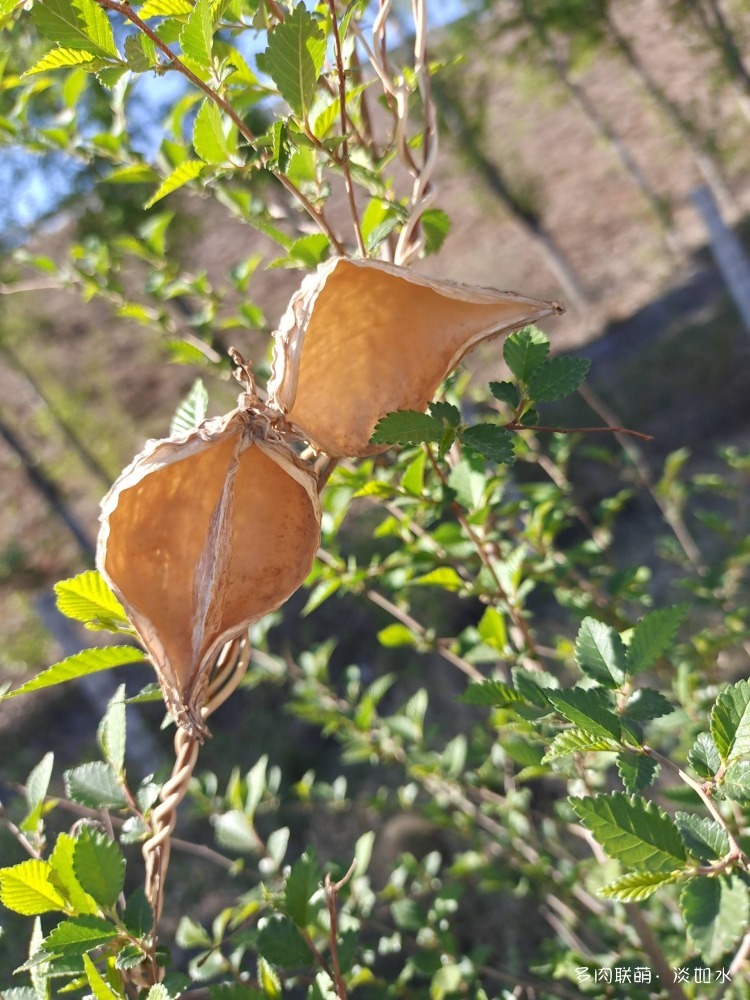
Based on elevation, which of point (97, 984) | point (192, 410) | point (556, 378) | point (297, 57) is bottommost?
point (97, 984)

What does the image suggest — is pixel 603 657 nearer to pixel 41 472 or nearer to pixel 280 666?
pixel 280 666

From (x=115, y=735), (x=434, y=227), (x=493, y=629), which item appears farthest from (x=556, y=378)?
(x=115, y=735)

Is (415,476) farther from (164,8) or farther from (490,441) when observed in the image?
(164,8)

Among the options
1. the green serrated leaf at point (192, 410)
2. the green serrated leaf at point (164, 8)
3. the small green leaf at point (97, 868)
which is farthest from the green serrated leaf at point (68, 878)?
the green serrated leaf at point (164, 8)

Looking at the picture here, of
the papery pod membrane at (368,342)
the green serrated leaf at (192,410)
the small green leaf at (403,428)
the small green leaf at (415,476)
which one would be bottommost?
the small green leaf at (415,476)

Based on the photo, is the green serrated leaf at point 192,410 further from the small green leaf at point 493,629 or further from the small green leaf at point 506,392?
the small green leaf at point 493,629

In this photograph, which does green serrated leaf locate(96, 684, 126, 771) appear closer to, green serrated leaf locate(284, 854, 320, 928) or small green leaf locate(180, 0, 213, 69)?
green serrated leaf locate(284, 854, 320, 928)

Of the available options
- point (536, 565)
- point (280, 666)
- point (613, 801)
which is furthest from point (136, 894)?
point (280, 666)
